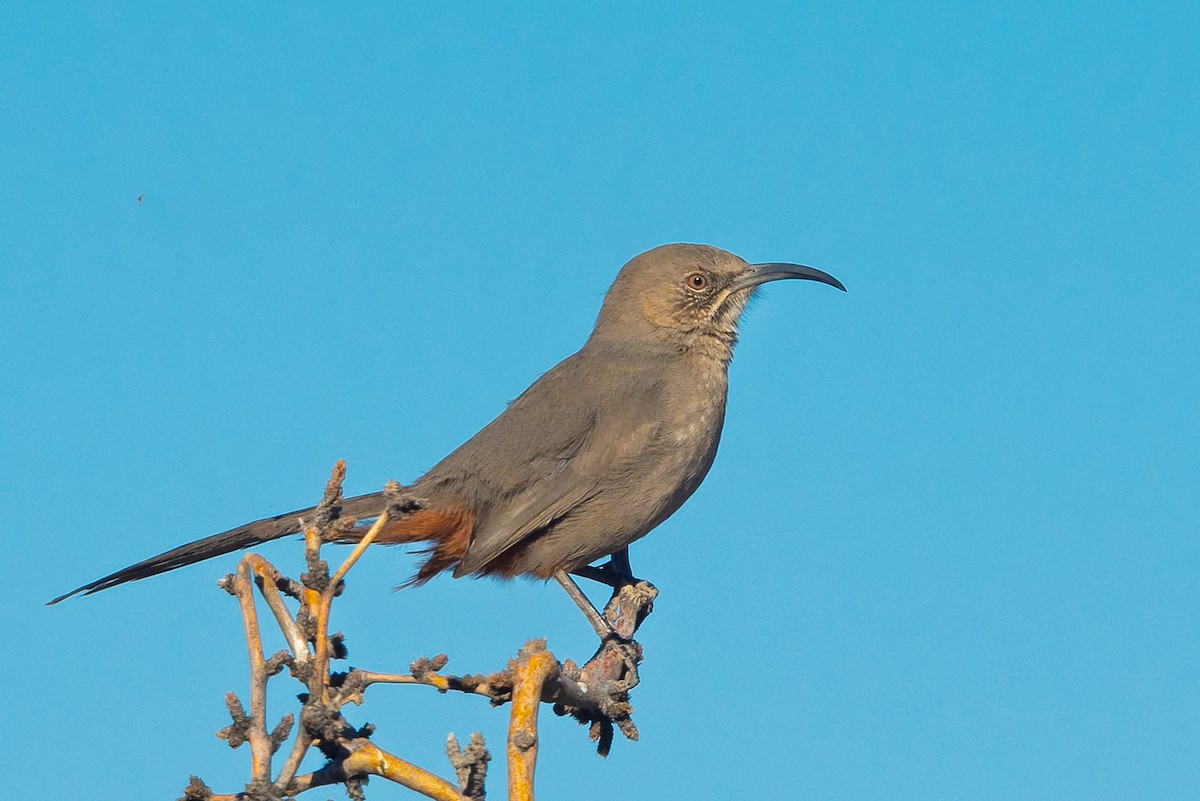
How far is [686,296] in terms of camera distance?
23.7 ft

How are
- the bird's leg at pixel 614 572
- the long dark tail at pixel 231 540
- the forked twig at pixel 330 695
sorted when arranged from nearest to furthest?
the forked twig at pixel 330 695
the long dark tail at pixel 231 540
the bird's leg at pixel 614 572

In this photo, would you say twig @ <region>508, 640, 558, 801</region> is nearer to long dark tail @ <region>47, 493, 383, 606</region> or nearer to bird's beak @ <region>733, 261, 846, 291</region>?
long dark tail @ <region>47, 493, 383, 606</region>

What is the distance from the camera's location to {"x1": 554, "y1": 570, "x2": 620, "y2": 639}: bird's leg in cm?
603

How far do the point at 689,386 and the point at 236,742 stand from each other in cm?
417

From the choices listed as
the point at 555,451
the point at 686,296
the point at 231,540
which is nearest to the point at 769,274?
the point at 686,296

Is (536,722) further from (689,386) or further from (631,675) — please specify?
(689,386)

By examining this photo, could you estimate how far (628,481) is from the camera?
6.39m

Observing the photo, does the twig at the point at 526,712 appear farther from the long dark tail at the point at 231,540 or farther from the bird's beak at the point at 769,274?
the bird's beak at the point at 769,274

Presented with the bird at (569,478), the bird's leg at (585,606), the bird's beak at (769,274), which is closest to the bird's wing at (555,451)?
the bird at (569,478)

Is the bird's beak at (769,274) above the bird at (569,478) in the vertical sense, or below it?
above

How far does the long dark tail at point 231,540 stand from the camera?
5.75m

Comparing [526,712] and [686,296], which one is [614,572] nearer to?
[686,296]

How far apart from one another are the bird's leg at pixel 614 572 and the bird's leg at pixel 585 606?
31 cm

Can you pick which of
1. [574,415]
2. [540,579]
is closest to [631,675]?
[540,579]
